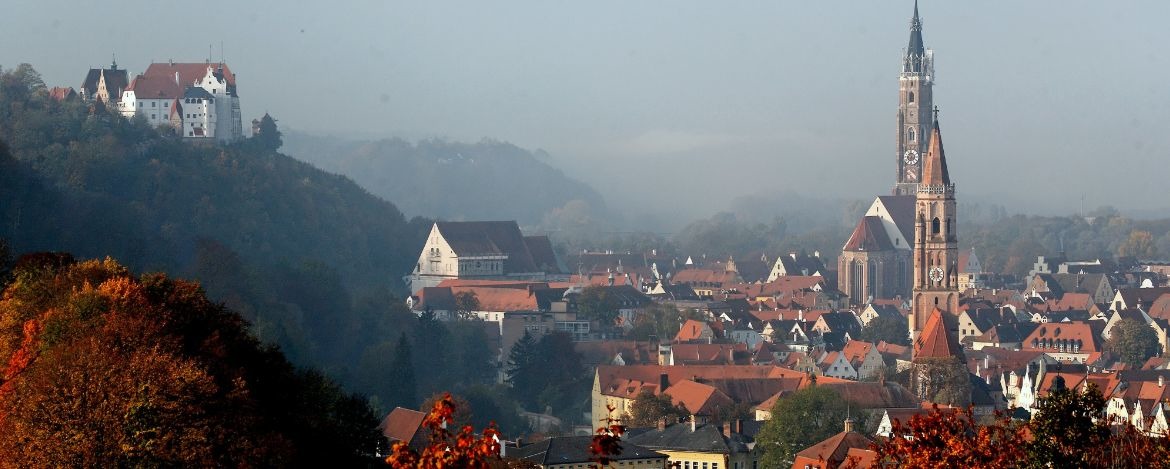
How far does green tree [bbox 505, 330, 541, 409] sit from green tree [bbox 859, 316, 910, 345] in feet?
68.1

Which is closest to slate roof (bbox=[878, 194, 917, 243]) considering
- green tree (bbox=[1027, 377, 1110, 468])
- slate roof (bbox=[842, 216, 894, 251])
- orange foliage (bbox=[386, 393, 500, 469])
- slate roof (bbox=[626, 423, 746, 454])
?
slate roof (bbox=[842, 216, 894, 251])

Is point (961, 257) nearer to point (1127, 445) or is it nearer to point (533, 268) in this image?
point (533, 268)

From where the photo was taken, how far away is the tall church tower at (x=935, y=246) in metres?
94.0

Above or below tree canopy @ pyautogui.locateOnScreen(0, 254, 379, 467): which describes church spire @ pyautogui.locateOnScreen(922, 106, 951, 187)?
above

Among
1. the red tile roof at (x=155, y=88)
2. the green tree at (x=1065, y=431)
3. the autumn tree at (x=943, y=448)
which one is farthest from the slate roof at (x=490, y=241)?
the autumn tree at (x=943, y=448)

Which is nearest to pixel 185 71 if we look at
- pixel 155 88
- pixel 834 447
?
pixel 155 88

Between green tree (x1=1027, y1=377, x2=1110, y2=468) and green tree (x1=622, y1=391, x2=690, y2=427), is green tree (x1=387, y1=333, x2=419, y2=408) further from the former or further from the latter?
green tree (x1=1027, y1=377, x2=1110, y2=468)

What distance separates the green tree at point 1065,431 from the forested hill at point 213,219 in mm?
46303

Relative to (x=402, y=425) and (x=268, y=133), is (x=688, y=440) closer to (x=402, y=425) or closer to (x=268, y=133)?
(x=402, y=425)

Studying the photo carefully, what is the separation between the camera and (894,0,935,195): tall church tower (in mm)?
148750

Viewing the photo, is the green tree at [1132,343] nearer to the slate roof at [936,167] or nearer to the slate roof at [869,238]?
the slate roof at [936,167]

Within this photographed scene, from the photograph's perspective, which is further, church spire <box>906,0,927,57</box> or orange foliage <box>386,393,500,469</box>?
church spire <box>906,0,927,57</box>

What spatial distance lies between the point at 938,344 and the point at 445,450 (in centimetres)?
6334

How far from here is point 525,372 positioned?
88.4 m
